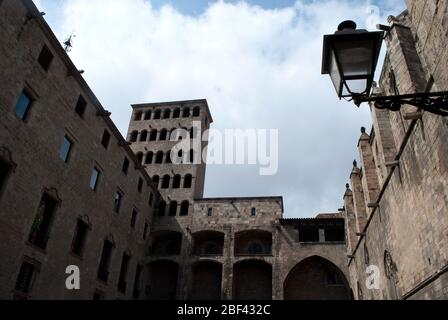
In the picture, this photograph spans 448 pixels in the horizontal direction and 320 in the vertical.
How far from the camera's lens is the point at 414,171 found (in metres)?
8.50

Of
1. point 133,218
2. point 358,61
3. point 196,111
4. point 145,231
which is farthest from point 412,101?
point 196,111

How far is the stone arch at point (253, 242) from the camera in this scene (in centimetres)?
2677

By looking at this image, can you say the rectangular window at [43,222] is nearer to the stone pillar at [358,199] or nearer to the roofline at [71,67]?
the roofline at [71,67]

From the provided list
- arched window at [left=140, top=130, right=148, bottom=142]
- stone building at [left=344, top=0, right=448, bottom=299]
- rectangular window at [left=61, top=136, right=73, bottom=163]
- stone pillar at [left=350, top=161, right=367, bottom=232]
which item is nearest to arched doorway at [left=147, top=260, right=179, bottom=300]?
rectangular window at [left=61, top=136, right=73, bottom=163]

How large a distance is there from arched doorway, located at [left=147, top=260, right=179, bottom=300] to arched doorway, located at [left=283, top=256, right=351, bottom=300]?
8.51 metres

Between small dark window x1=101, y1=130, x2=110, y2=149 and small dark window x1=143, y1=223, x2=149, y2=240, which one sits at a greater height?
small dark window x1=101, y1=130, x2=110, y2=149

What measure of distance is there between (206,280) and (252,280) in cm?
354

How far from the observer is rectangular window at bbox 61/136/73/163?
624 inches

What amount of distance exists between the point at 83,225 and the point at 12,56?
8.64 m

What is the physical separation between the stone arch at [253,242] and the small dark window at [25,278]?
1581 cm

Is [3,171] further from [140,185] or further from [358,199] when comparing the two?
[358,199]

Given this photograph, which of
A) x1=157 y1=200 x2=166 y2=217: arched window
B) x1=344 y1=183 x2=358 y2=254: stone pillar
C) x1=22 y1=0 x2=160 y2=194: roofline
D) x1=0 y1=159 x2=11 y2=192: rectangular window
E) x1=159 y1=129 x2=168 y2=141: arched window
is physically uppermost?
x1=159 y1=129 x2=168 y2=141: arched window

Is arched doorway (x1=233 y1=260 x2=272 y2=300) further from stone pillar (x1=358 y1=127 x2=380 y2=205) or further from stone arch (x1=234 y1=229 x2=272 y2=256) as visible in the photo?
stone pillar (x1=358 y1=127 x2=380 y2=205)
